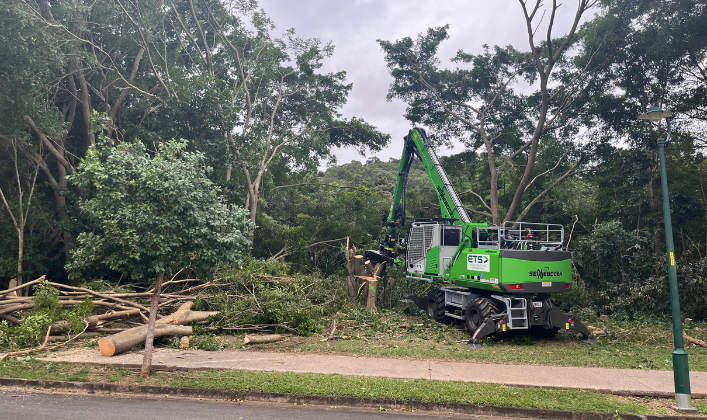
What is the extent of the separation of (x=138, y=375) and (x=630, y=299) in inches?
605

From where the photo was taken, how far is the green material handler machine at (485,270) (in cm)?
1148

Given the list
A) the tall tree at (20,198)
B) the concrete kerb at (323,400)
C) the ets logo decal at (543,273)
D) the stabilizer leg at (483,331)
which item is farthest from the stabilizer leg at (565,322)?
the tall tree at (20,198)

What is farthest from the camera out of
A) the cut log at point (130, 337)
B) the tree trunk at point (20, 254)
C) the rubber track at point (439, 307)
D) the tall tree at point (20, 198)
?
the tall tree at point (20, 198)

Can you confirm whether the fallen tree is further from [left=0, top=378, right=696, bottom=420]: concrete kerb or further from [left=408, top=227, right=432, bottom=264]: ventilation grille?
[left=408, top=227, right=432, bottom=264]: ventilation grille

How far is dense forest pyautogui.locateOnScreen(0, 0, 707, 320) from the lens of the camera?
1605 centimetres

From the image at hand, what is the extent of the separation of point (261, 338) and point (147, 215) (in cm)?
487

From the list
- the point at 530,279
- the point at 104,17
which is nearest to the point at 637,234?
the point at 530,279

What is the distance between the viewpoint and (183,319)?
1199 centimetres

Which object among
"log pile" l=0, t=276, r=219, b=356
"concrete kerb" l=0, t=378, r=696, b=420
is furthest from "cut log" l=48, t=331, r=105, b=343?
"concrete kerb" l=0, t=378, r=696, b=420

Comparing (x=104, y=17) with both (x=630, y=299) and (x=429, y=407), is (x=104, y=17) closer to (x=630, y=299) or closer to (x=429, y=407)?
(x=429, y=407)

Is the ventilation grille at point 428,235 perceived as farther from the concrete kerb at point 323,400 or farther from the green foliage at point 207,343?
the concrete kerb at point 323,400

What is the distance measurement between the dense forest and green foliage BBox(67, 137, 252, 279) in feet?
10.3

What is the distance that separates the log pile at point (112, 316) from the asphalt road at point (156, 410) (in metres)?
2.60

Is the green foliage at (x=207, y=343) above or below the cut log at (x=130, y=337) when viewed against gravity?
below
